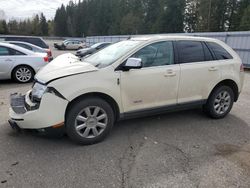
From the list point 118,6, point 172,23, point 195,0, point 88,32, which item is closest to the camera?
point 195,0

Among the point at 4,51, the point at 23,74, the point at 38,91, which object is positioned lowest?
the point at 23,74

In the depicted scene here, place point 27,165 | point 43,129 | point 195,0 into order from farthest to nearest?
1. point 195,0
2. point 43,129
3. point 27,165

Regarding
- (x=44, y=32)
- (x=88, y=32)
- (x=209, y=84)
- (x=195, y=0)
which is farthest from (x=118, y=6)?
(x=209, y=84)

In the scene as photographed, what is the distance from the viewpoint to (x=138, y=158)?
3.20 m

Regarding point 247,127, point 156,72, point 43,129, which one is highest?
point 156,72

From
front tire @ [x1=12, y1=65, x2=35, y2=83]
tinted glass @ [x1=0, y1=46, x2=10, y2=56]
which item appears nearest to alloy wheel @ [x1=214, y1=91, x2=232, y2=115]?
front tire @ [x1=12, y1=65, x2=35, y2=83]

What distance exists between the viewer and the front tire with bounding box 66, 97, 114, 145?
10.9 ft

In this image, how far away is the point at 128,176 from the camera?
2.80 meters

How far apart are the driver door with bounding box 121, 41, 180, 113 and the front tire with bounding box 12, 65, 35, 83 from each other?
561 centimetres

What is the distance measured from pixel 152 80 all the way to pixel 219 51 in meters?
1.73

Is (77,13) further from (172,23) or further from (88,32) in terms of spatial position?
(172,23)

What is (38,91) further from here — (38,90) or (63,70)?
(63,70)

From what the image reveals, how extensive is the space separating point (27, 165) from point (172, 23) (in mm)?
55292

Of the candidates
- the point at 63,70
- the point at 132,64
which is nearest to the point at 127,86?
the point at 132,64
